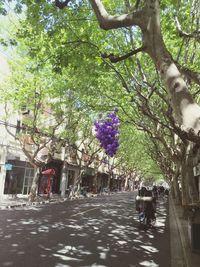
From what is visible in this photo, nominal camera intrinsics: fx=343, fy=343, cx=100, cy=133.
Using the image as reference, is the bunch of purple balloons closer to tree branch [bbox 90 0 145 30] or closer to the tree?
the tree

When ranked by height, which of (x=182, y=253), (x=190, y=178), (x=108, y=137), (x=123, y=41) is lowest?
(x=182, y=253)

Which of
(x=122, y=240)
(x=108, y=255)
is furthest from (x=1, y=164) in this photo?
(x=108, y=255)

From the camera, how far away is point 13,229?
12.0m

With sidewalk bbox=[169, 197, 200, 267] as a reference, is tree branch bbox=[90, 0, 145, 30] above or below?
above

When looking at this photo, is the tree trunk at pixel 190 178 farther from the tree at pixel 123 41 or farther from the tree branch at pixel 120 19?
the tree branch at pixel 120 19

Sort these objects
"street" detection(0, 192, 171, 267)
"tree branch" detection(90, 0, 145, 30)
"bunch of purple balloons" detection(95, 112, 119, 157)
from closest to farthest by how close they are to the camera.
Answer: "tree branch" detection(90, 0, 145, 30) < "street" detection(0, 192, 171, 267) < "bunch of purple balloons" detection(95, 112, 119, 157)

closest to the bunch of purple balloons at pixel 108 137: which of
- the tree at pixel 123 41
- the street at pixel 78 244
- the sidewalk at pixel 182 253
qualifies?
the tree at pixel 123 41

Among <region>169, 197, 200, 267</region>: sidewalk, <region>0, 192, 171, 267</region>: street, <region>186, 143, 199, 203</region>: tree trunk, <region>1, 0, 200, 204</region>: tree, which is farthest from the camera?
<region>186, 143, 199, 203</region>: tree trunk

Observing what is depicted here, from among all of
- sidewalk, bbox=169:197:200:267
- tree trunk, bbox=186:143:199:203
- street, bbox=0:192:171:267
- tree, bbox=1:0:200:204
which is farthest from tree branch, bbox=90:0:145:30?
tree trunk, bbox=186:143:199:203

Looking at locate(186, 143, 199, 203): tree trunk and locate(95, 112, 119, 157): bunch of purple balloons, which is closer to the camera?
locate(95, 112, 119, 157): bunch of purple balloons

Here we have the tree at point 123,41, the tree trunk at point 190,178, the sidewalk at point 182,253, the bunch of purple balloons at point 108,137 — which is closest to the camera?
the tree at point 123,41

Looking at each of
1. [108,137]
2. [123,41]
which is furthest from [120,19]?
[123,41]

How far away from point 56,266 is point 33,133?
17.8 m

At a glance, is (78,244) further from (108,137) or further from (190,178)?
(190,178)
